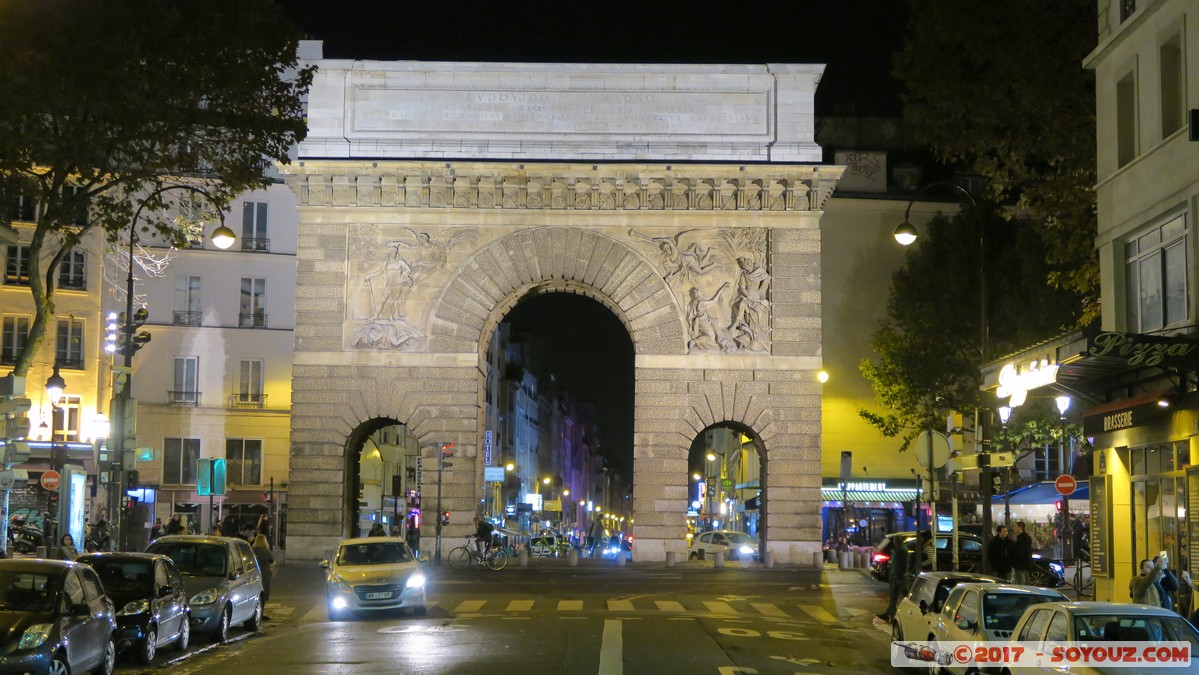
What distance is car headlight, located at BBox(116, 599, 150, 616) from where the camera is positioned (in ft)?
61.7

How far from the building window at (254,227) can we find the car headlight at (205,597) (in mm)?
37120

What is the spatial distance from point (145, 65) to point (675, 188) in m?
24.1

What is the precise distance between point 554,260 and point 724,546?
13134mm

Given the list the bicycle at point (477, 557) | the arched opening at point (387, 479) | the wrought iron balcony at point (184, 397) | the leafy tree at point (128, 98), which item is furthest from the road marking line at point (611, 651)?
the wrought iron balcony at point (184, 397)

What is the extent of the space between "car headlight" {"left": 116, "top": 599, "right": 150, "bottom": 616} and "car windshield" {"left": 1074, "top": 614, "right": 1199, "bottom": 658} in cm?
1182

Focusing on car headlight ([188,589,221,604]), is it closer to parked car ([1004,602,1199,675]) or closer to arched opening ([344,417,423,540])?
parked car ([1004,602,1199,675])

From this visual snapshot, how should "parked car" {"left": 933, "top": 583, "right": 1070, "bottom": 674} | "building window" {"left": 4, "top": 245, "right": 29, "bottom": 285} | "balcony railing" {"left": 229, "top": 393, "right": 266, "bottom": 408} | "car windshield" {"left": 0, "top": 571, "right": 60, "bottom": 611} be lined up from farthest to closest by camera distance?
"balcony railing" {"left": 229, "top": 393, "right": 266, "bottom": 408}
"building window" {"left": 4, "top": 245, "right": 29, "bottom": 285}
"parked car" {"left": 933, "top": 583, "right": 1070, "bottom": 674}
"car windshield" {"left": 0, "top": 571, "right": 60, "bottom": 611}

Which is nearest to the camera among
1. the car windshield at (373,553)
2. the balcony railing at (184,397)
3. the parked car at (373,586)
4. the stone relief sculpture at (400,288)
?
the parked car at (373,586)

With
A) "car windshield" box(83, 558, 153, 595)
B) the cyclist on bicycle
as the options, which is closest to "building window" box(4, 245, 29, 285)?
the cyclist on bicycle

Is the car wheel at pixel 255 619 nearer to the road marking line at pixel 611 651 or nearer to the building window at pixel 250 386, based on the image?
the road marking line at pixel 611 651

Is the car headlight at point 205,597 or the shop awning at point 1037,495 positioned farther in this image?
the shop awning at point 1037,495

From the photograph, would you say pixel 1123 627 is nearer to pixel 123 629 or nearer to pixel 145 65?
pixel 123 629

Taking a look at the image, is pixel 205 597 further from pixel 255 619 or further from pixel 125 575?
pixel 255 619

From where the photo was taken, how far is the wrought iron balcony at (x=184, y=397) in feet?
185
